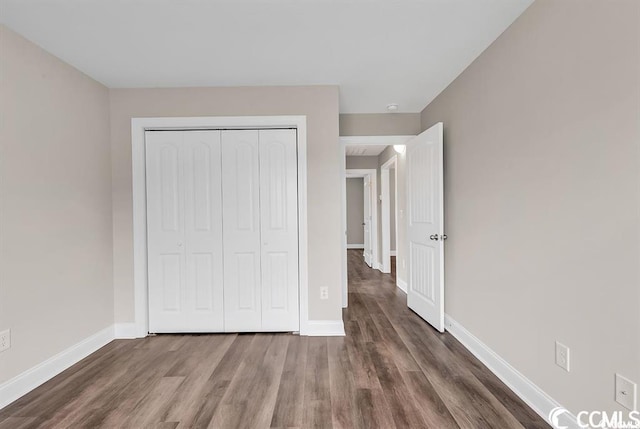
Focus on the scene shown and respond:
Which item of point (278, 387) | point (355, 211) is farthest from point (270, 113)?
point (355, 211)

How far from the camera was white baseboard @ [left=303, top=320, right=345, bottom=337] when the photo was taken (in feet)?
9.69

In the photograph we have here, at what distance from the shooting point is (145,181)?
299cm

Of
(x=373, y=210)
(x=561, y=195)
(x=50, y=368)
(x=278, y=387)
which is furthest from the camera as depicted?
(x=373, y=210)

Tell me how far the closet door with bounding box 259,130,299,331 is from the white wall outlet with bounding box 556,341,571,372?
203cm

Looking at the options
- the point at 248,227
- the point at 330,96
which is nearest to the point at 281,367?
the point at 248,227

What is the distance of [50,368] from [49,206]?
120cm

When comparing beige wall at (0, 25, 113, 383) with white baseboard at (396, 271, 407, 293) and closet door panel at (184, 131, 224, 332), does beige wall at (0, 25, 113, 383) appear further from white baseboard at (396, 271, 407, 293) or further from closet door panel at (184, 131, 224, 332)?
white baseboard at (396, 271, 407, 293)

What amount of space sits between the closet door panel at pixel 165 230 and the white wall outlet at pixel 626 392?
314 centimetres

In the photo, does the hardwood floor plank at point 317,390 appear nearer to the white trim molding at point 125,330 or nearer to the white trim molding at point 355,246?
the white trim molding at point 125,330

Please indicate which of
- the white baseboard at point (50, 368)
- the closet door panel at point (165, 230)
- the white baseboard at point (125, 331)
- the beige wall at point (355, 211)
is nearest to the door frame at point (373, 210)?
the beige wall at point (355, 211)

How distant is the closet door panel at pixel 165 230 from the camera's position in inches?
118

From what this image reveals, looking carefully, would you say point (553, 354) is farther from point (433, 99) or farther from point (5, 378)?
point (5, 378)

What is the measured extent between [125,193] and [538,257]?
11.2 ft

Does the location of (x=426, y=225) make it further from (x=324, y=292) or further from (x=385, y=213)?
(x=385, y=213)
